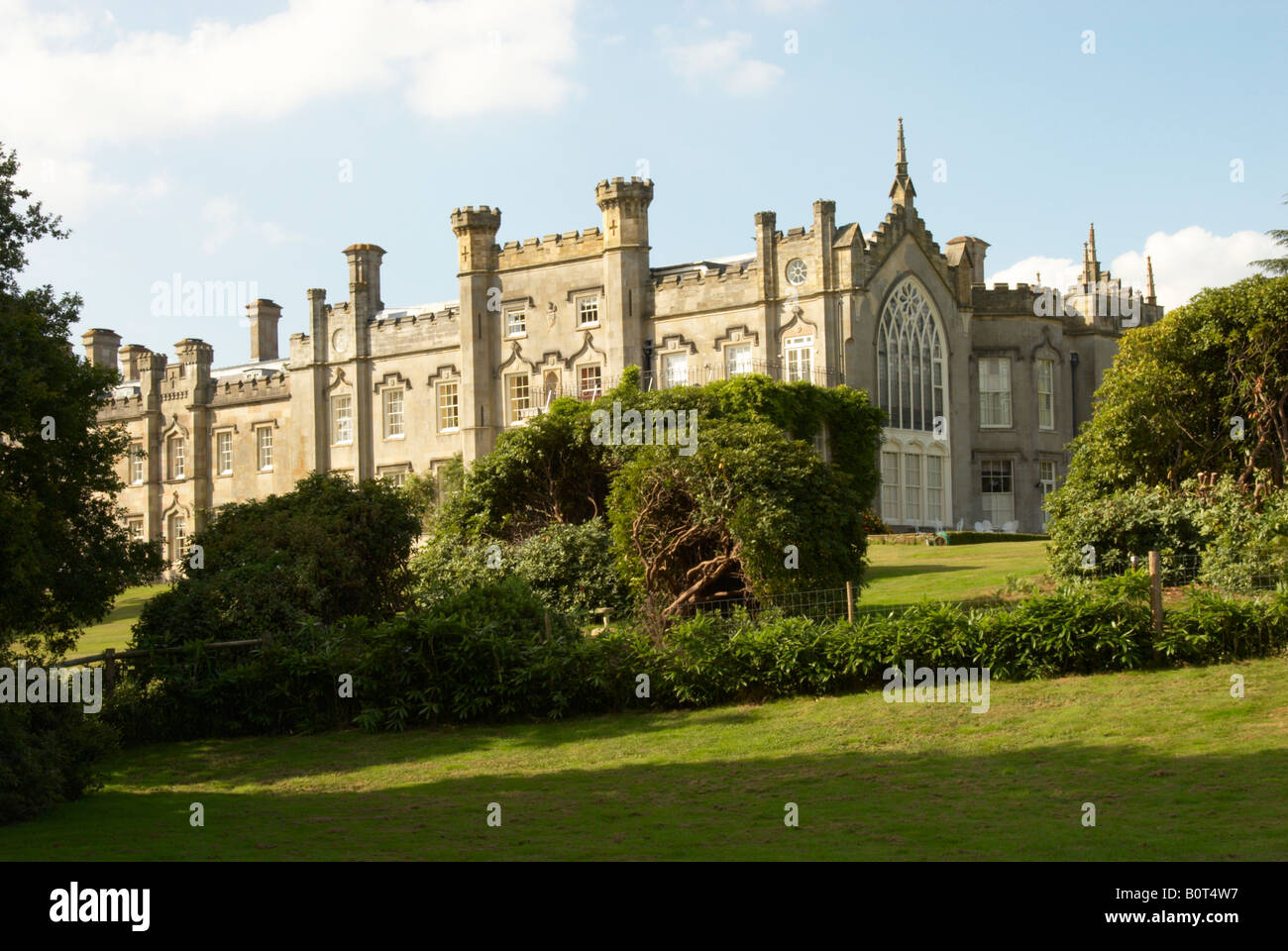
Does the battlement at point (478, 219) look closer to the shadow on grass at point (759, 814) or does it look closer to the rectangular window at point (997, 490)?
the rectangular window at point (997, 490)

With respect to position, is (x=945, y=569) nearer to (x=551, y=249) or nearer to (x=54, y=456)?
(x=54, y=456)

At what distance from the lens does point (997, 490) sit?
4588cm

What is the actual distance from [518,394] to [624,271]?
6.21 meters

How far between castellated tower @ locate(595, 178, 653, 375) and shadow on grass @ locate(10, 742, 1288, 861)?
30.9 metres

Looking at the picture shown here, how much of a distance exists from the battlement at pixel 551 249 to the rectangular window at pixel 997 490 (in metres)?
15.2

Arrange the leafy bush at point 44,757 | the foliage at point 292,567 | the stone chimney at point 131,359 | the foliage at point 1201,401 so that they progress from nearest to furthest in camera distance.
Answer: the leafy bush at point 44,757
the foliage at point 292,567
the foliage at point 1201,401
the stone chimney at point 131,359

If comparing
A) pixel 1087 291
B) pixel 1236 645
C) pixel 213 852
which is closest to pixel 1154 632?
pixel 1236 645

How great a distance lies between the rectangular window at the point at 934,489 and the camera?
43.7m

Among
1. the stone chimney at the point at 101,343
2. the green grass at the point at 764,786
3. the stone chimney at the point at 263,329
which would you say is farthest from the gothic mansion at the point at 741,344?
the green grass at the point at 764,786

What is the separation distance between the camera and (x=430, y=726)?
62.6ft

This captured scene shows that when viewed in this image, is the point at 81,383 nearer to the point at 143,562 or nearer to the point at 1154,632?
the point at 143,562

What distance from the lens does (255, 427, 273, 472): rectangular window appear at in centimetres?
5588

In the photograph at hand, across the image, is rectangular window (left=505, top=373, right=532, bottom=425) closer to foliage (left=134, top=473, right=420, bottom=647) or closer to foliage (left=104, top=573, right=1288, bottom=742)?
foliage (left=134, top=473, right=420, bottom=647)

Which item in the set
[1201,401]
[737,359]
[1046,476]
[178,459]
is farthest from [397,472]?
[1201,401]
